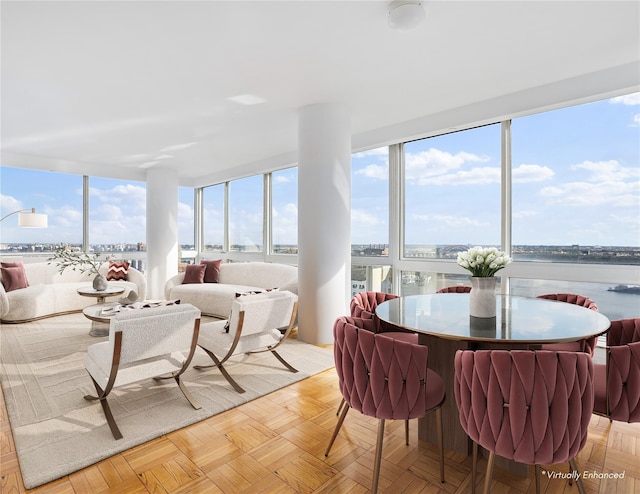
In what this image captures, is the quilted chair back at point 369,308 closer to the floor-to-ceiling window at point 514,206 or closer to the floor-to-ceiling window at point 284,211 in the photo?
the floor-to-ceiling window at point 514,206

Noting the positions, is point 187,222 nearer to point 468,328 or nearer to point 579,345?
point 468,328

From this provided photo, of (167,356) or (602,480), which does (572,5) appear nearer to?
(602,480)

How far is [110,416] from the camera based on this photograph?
2.25 metres

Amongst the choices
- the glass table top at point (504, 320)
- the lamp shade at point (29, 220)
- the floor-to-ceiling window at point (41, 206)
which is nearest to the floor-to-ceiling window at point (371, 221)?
the glass table top at point (504, 320)

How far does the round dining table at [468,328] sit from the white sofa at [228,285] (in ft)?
9.72

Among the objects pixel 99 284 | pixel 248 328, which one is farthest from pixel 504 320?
pixel 99 284

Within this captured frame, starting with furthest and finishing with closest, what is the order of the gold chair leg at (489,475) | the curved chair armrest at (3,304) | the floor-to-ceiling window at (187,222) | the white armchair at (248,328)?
the floor-to-ceiling window at (187,222)
the curved chair armrest at (3,304)
the white armchair at (248,328)
the gold chair leg at (489,475)

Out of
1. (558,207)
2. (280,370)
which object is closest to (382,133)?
(558,207)

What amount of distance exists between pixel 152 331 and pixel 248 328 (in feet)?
2.61

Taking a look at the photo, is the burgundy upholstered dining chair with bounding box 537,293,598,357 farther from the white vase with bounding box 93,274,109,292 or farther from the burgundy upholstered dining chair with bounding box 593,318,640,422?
the white vase with bounding box 93,274,109,292

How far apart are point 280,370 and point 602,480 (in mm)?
2334

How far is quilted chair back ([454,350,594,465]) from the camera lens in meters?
1.32

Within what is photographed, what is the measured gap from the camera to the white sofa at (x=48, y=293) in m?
4.82

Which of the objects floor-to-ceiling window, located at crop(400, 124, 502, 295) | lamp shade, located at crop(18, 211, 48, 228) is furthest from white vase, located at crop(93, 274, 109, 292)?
floor-to-ceiling window, located at crop(400, 124, 502, 295)
